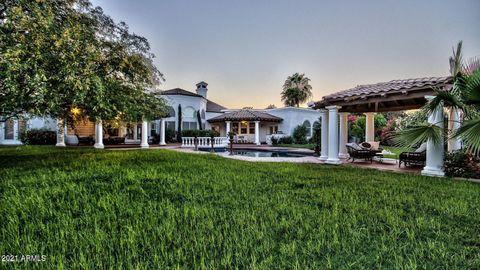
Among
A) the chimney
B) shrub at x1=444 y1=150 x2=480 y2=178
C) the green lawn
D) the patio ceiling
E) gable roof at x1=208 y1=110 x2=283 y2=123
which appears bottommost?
the green lawn

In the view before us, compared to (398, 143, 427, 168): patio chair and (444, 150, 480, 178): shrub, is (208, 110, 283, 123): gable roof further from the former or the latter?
(444, 150, 480, 178): shrub

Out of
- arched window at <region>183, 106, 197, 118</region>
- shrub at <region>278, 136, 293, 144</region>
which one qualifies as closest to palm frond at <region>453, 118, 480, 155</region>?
shrub at <region>278, 136, 293, 144</region>

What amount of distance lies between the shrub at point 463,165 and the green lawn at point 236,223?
186cm

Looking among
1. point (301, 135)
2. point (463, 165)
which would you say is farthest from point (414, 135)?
point (301, 135)

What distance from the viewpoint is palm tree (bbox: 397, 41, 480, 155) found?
5.82 m

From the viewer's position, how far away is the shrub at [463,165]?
29.2ft

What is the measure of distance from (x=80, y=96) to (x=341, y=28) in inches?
585

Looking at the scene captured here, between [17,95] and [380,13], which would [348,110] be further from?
[17,95]

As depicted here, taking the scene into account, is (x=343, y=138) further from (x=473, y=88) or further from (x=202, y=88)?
(x=202, y=88)

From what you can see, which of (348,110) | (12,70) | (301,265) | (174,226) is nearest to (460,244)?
(301,265)

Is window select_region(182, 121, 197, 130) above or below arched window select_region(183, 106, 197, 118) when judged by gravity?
below

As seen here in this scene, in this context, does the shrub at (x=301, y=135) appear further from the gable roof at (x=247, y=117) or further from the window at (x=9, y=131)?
the window at (x=9, y=131)

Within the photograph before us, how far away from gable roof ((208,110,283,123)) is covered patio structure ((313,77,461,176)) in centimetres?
1613

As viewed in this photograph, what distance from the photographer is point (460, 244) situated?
11.5 ft
